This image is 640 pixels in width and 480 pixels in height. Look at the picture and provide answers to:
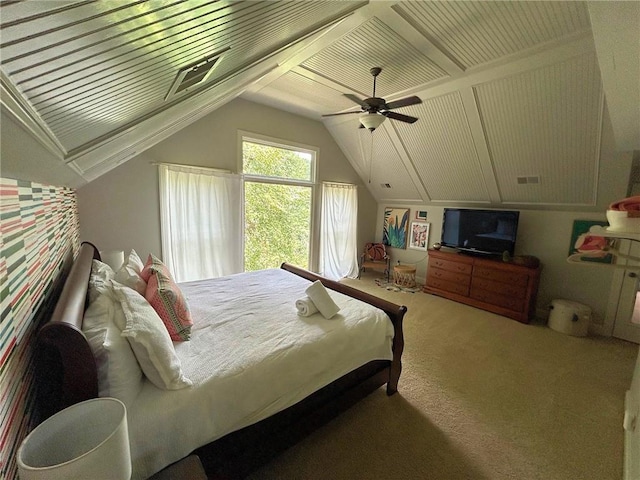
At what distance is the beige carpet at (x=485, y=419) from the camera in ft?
5.08

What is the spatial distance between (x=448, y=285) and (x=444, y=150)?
2.11m

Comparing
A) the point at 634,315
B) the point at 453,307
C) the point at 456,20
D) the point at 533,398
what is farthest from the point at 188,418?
the point at 634,315

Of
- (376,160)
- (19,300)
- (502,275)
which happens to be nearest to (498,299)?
Answer: (502,275)

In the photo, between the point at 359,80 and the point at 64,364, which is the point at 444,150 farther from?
the point at 64,364

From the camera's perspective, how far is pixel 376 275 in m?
5.51

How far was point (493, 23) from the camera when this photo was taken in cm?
205

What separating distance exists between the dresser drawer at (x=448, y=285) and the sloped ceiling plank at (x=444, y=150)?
1384mm

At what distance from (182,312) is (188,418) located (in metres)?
0.61

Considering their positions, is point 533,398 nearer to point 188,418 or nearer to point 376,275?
point 188,418

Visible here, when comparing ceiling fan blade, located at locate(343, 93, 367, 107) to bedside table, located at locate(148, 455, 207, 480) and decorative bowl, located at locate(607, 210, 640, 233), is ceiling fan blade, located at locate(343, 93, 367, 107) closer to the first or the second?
decorative bowl, located at locate(607, 210, 640, 233)

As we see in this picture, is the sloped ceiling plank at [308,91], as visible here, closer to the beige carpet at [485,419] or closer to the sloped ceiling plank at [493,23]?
the sloped ceiling plank at [493,23]

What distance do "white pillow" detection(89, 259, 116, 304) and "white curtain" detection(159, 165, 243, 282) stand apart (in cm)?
135

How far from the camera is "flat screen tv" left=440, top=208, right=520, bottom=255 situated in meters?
3.76

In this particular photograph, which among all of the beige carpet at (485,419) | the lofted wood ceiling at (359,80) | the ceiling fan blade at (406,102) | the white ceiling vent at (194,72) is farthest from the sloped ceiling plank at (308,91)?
the beige carpet at (485,419)
